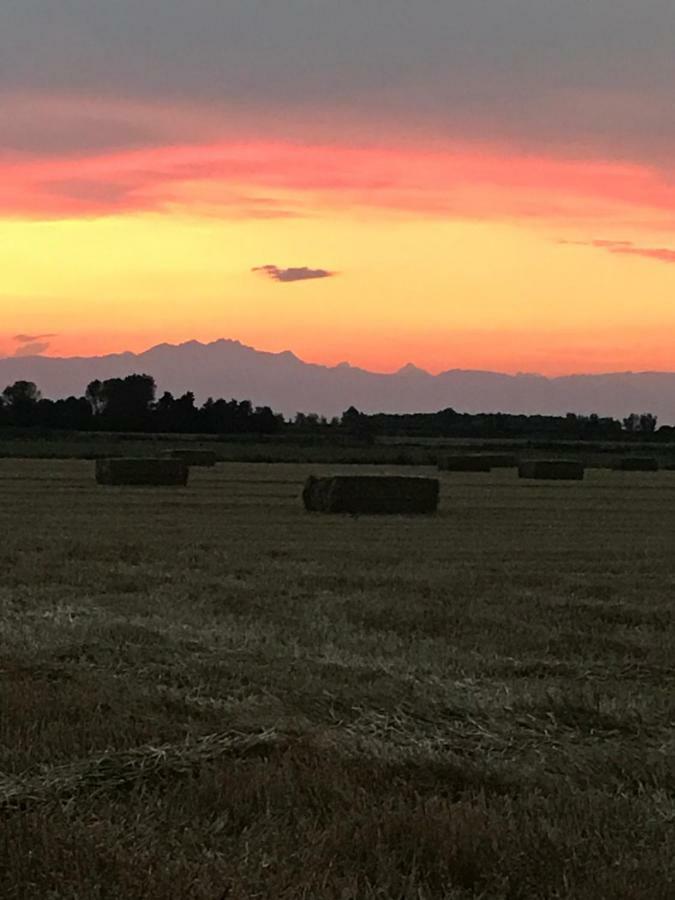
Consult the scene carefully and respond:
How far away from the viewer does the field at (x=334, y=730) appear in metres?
4.74

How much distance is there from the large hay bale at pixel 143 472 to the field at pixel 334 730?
20.1m

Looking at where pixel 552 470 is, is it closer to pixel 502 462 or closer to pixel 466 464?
pixel 466 464

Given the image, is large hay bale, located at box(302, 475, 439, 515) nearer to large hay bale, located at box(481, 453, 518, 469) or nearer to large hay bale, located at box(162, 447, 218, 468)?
large hay bale, located at box(162, 447, 218, 468)

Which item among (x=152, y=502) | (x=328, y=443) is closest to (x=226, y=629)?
(x=152, y=502)

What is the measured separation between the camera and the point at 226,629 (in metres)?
10.1

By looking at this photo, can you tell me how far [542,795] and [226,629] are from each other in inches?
188

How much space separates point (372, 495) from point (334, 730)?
19.4 meters

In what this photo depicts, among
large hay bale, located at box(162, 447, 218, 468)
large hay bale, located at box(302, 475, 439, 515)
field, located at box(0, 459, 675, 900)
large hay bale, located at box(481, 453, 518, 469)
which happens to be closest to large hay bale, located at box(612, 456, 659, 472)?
large hay bale, located at box(481, 453, 518, 469)

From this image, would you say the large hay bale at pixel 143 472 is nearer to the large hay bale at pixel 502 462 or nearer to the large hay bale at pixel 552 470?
the large hay bale at pixel 552 470

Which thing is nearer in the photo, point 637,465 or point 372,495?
point 372,495

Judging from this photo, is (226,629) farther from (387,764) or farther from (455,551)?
(455,551)

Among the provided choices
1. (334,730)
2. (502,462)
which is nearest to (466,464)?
(502,462)

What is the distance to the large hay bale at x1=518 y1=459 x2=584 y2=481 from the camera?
45.4m

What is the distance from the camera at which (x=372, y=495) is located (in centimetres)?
2614
